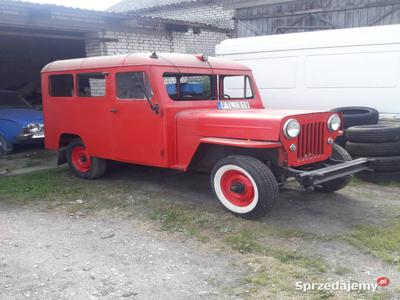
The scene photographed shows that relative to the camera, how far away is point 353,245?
4031 millimetres

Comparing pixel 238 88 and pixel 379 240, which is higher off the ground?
pixel 238 88

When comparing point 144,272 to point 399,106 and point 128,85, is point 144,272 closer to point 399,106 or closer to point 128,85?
point 128,85

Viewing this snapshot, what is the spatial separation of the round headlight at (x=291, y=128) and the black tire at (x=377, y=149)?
1924 millimetres

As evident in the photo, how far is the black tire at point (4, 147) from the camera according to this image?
910 centimetres

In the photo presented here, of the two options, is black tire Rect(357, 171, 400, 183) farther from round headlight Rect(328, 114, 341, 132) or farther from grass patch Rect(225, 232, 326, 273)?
grass patch Rect(225, 232, 326, 273)

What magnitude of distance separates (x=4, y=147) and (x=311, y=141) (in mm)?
6779

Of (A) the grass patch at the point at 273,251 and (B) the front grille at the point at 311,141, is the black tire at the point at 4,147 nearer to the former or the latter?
(A) the grass patch at the point at 273,251

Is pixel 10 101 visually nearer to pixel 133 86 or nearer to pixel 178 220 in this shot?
pixel 133 86

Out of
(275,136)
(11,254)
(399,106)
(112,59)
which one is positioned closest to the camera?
(11,254)

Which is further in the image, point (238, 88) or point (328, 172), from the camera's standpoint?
point (238, 88)

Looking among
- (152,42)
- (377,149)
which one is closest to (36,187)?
(377,149)

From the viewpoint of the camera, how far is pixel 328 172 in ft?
15.0

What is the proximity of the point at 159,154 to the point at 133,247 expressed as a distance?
5.00 ft

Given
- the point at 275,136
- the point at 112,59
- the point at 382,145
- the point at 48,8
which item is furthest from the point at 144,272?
the point at 48,8
